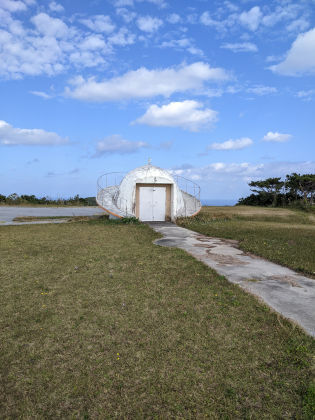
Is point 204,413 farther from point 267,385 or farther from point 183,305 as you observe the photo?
point 183,305

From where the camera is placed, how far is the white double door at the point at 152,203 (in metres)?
17.8

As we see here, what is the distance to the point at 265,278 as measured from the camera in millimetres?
6352

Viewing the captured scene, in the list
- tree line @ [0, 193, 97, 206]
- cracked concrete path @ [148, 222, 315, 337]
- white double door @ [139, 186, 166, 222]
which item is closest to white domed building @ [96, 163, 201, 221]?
white double door @ [139, 186, 166, 222]

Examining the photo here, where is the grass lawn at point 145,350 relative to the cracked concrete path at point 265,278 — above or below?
below

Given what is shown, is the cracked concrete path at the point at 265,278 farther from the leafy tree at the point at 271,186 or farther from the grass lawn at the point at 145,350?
the leafy tree at the point at 271,186

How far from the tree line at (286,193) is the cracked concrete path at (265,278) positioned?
20.2 meters

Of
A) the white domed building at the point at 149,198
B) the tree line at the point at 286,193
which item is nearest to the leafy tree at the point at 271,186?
the tree line at the point at 286,193

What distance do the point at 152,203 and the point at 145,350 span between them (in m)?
14.6

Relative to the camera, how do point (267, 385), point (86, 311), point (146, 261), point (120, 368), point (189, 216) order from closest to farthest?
point (267, 385) < point (120, 368) < point (86, 311) < point (146, 261) < point (189, 216)

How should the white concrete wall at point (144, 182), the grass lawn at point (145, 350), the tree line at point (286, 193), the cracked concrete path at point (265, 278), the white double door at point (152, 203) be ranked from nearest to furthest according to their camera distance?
the grass lawn at point (145, 350)
the cracked concrete path at point (265, 278)
the white concrete wall at point (144, 182)
the white double door at point (152, 203)
the tree line at point (286, 193)

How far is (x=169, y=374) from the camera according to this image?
3131mm

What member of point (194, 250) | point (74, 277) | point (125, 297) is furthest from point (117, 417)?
point (194, 250)

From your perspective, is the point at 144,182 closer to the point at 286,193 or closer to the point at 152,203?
the point at 152,203

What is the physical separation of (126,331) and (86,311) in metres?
0.99
